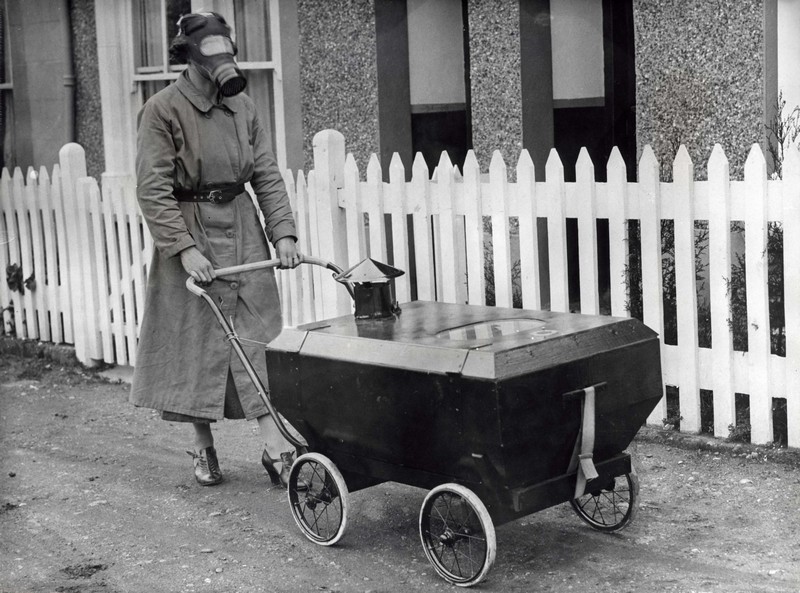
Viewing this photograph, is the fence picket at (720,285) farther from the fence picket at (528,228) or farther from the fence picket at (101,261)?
the fence picket at (101,261)

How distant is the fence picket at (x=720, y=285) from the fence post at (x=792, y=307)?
0.86 feet

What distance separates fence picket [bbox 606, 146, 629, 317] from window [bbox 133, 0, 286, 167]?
3595 mm

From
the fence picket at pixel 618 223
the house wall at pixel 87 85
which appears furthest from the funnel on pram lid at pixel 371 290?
the house wall at pixel 87 85

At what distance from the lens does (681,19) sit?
685cm

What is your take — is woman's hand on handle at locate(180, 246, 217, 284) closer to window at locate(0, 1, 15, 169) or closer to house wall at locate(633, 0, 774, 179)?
house wall at locate(633, 0, 774, 179)

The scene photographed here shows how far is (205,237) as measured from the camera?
17.4 feet

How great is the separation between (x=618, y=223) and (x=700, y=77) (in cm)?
151

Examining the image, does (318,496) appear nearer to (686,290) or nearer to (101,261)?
(686,290)

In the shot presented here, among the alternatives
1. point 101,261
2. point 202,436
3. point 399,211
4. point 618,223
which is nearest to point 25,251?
point 101,261

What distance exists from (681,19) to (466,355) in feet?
12.3

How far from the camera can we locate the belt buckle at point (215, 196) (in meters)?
5.32

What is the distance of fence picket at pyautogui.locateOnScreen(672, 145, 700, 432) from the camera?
5.57 metres

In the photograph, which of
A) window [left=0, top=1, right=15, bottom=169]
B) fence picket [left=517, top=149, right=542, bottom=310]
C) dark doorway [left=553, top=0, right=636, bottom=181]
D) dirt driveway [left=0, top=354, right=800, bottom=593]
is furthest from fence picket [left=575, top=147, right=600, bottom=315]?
window [left=0, top=1, right=15, bottom=169]

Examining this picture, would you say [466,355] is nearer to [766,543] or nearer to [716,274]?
[766,543]
